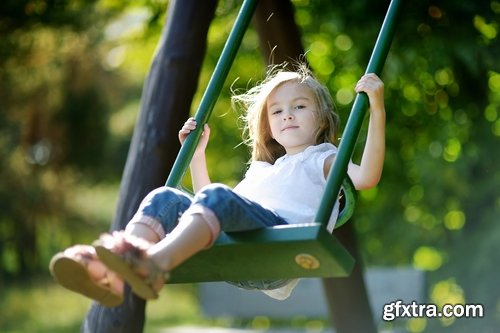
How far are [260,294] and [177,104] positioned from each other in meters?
5.70

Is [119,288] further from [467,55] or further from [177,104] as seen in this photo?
[467,55]

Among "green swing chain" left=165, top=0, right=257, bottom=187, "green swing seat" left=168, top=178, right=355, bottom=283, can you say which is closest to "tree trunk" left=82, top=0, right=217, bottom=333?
"green swing chain" left=165, top=0, right=257, bottom=187

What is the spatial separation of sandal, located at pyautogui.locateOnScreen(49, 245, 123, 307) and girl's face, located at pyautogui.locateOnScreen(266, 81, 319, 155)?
1214mm

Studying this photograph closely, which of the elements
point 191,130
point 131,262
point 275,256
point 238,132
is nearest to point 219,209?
point 275,256

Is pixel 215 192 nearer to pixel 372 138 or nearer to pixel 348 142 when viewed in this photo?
pixel 348 142

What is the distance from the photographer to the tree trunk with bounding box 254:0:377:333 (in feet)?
20.9

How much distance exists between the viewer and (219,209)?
350 centimetres

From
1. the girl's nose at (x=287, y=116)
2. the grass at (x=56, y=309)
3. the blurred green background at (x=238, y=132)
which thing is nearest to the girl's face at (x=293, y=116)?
the girl's nose at (x=287, y=116)

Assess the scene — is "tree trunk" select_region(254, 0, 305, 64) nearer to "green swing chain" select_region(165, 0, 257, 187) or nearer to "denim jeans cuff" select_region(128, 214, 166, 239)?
"green swing chain" select_region(165, 0, 257, 187)

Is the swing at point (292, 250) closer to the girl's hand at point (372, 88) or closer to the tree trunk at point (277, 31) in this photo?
the girl's hand at point (372, 88)

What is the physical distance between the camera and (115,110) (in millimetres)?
17297

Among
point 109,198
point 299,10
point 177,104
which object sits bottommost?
point 177,104

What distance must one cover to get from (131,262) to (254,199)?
110 centimetres

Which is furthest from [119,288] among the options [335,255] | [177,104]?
[177,104]
